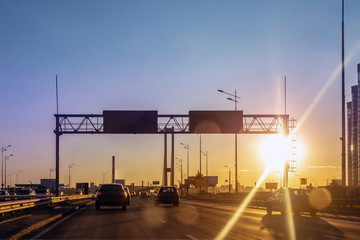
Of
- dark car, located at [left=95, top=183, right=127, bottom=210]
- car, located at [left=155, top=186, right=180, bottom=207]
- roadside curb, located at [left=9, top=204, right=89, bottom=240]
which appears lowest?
car, located at [left=155, top=186, right=180, bottom=207]

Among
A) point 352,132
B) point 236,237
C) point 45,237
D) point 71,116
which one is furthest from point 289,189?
point 352,132

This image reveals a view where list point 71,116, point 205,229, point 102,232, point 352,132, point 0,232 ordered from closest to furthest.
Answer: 1. point 0,232
2. point 102,232
3. point 205,229
4. point 71,116
5. point 352,132

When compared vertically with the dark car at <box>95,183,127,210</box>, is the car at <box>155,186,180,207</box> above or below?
below

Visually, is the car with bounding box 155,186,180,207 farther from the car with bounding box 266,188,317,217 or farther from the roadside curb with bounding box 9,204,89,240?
the roadside curb with bounding box 9,204,89,240

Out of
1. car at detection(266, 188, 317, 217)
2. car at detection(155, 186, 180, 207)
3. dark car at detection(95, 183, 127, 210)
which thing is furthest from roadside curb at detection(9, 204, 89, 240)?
car at detection(155, 186, 180, 207)

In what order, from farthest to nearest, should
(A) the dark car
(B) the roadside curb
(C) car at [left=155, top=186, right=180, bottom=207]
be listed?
(C) car at [left=155, top=186, right=180, bottom=207] → (A) the dark car → (B) the roadside curb

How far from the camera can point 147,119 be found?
182ft

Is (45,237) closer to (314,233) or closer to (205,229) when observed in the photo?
(205,229)

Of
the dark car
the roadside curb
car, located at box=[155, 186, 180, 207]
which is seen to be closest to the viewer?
the roadside curb

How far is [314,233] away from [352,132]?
19050 cm

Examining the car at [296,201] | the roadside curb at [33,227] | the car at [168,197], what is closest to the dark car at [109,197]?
the roadside curb at [33,227]

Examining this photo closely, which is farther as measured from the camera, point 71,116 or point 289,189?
point 71,116

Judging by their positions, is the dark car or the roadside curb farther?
the dark car

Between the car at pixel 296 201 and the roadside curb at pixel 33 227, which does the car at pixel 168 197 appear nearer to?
the car at pixel 296 201
